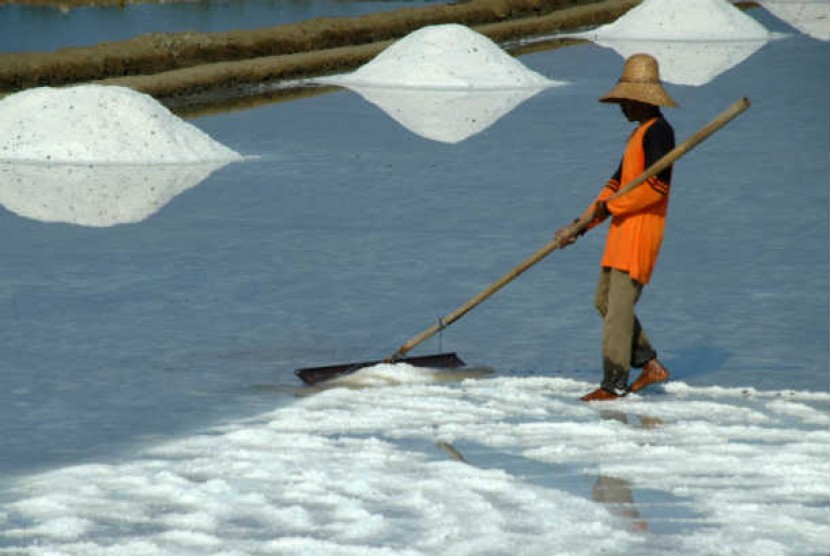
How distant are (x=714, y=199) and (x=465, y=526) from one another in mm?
5235

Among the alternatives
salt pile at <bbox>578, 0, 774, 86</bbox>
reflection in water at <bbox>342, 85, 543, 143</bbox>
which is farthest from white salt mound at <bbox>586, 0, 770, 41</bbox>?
reflection in water at <bbox>342, 85, 543, 143</bbox>

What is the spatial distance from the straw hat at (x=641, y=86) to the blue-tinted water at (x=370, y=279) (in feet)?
3.14

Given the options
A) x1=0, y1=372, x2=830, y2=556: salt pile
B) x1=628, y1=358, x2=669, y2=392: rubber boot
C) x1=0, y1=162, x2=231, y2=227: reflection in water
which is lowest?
x1=0, y1=372, x2=830, y2=556: salt pile

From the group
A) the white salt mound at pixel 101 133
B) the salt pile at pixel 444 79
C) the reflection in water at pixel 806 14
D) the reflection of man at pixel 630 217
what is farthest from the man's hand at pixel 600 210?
the reflection in water at pixel 806 14

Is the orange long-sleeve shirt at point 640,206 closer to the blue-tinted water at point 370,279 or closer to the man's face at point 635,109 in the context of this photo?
the man's face at point 635,109

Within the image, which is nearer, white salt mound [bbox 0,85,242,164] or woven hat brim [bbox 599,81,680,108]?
woven hat brim [bbox 599,81,680,108]

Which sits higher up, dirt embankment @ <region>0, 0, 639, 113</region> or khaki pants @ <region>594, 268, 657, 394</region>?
dirt embankment @ <region>0, 0, 639, 113</region>

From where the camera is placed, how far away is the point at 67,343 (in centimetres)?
635

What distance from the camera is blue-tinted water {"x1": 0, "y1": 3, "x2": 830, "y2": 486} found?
19.1ft

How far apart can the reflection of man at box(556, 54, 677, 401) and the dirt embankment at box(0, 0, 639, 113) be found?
8970 millimetres

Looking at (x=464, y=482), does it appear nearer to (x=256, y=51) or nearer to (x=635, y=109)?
(x=635, y=109)

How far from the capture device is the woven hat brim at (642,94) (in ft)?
17.6

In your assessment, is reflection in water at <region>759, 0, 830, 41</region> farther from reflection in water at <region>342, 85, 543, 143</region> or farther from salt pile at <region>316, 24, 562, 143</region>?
reflection in water at <region>342, 85, 543, 143</region>

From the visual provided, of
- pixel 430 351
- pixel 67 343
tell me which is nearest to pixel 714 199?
pixel 430 351
